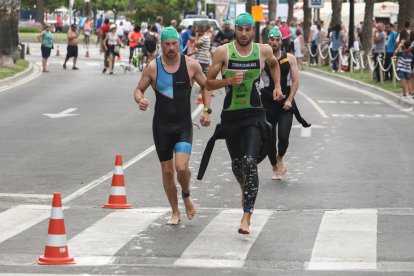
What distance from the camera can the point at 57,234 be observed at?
9.35 m

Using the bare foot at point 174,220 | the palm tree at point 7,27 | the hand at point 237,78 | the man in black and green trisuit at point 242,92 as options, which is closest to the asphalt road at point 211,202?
the bare foot at point 174,220

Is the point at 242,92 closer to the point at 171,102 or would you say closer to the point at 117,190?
the point at 171,102

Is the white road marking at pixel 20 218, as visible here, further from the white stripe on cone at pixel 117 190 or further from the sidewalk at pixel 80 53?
the sidewalk at pixel 80 53

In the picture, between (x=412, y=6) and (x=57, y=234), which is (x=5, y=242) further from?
(x=412, y=6)

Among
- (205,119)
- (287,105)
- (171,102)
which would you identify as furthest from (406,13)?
(205,119)

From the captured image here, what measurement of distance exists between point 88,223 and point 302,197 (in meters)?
3.11

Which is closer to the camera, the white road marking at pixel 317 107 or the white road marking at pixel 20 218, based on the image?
the white road marking at pixel 20 218

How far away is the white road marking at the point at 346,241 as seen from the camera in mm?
9453

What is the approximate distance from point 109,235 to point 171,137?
120 centimetres

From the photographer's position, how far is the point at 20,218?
39.7ft

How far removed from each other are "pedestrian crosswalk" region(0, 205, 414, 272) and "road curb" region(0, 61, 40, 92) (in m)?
22.4

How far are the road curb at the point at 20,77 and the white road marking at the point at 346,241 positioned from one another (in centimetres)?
2298

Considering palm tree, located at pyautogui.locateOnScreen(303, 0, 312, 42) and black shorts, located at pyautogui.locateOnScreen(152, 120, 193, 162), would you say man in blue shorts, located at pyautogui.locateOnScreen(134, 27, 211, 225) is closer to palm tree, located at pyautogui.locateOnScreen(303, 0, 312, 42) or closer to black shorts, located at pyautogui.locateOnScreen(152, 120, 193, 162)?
black shorts, located at pyautogui.locateOnScreen(152, 120, 193, 162)

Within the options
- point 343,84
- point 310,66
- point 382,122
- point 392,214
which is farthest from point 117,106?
point 310,66
